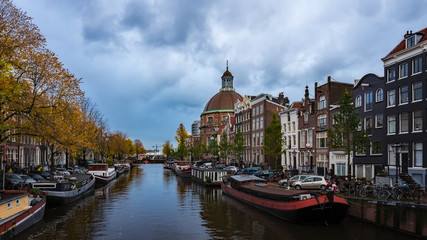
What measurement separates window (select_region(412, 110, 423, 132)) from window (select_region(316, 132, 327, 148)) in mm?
19984

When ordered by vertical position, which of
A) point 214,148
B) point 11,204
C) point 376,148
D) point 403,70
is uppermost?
point 403,70

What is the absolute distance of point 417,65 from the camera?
40688mm

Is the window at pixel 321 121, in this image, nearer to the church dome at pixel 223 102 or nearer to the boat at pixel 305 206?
the boat at pixel 305 206

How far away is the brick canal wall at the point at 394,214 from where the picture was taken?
76.4 ft

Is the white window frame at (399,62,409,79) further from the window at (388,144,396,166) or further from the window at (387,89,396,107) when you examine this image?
the window at (388,144,396,166)

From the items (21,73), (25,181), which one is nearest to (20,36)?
(21,73)

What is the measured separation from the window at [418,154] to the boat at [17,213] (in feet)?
122

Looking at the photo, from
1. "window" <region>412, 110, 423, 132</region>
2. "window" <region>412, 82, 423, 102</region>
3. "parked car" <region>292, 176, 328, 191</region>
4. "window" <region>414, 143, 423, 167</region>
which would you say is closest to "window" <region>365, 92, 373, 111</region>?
"window" <region>412, 82, 423, 102</region>

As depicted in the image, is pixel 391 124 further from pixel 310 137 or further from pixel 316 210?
pixel 316 210

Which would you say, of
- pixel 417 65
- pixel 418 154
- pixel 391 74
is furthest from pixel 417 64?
pixel 418 154

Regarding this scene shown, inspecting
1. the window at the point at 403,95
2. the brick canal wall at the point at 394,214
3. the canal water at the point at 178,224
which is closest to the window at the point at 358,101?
the window at the point at 403,95

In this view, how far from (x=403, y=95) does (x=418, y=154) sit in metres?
7.17

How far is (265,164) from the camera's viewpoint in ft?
271

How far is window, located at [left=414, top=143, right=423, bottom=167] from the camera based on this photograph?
39.2m
